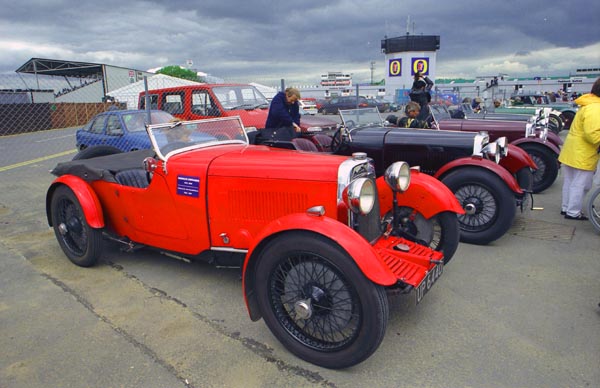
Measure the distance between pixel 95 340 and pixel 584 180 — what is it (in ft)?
18.8

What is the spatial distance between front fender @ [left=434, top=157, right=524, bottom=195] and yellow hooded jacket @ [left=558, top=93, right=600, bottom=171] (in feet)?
4.15

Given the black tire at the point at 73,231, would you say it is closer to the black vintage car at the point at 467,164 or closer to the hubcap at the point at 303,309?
the hubcap at the point at 303,309

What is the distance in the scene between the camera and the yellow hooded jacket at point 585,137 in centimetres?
478

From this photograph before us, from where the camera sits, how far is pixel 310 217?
241 centimetres

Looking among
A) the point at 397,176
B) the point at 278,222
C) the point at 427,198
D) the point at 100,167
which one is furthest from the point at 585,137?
the point at 100,167

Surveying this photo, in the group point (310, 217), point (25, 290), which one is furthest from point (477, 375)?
point (25, 290)

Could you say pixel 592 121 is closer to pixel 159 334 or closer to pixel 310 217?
pixel 310 217

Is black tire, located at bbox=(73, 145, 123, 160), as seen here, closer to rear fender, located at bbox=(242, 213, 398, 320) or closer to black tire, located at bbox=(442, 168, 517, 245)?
rear fender, located at bbox=(242, 213, 398, 320)

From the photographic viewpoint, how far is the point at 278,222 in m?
2.47

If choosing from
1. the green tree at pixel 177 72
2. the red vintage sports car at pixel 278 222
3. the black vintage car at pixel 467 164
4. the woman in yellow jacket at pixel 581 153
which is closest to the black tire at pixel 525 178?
the black vintage car at pixel 467 164

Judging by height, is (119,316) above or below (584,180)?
below

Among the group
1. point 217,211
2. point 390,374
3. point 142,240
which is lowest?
point 390,374

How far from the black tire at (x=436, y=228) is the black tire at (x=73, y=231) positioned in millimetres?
2895

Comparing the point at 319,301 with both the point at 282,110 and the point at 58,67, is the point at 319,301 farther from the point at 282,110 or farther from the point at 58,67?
the point at 58,67
